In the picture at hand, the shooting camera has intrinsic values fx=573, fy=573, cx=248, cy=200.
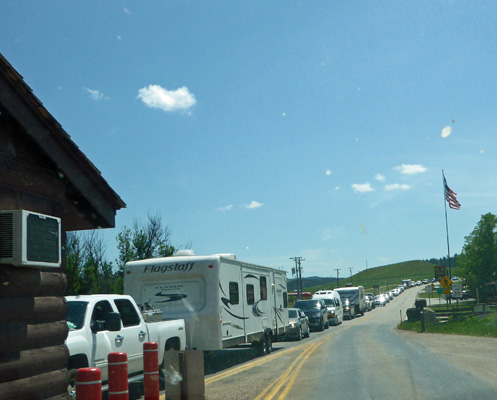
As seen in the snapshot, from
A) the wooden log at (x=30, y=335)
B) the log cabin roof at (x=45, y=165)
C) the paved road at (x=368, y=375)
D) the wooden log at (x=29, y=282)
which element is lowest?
the paved road at (x=368, y=375)

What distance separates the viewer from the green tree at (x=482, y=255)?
85.2 m

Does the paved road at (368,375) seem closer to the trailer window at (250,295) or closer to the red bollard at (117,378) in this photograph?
the trailer window at (250,295)

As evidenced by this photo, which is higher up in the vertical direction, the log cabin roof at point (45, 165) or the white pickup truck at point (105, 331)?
the log cabin roof at point (45, 165)

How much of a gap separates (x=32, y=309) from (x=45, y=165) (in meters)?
1.84

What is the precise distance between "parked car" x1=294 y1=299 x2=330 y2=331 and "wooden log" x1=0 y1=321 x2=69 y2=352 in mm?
27349

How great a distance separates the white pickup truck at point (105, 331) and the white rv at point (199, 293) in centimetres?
227

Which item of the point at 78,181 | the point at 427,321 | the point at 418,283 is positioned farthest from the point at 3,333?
the point at 418,283

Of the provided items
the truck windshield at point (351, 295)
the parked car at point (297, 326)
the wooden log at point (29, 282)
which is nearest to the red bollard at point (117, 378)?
the wooden log at point (29, 282)

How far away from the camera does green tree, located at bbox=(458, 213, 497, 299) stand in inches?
3354

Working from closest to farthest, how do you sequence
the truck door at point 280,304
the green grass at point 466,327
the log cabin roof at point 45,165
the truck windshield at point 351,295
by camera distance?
the log cabin roof at point 45,165, the truck door at point 280,304, the green grass at point 466,327, the truck windshield at point 351,295

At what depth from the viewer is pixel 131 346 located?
11.0 m

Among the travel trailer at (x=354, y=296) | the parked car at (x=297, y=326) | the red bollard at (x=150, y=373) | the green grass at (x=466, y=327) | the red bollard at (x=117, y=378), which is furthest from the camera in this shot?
the travel trailer at (x=354, y=296)

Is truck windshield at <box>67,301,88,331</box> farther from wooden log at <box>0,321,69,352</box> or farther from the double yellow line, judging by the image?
the double yellow line

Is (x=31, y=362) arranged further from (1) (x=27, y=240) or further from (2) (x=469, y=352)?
(2) (x=469, y=352)
